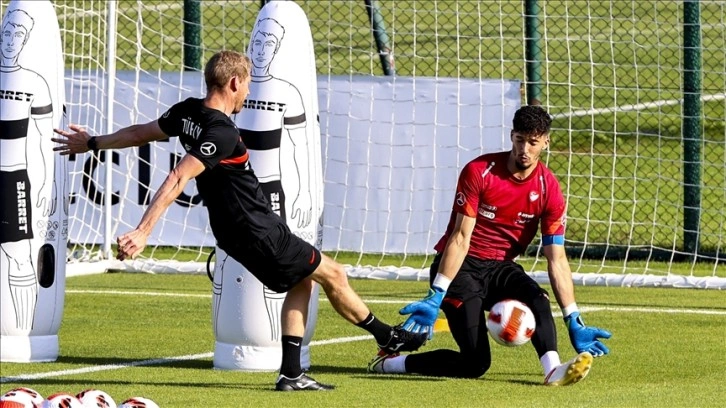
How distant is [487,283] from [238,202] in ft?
5.70

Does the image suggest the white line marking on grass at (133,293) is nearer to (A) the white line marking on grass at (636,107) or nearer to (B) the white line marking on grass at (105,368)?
(B) the white line marking on grass at (105,368)

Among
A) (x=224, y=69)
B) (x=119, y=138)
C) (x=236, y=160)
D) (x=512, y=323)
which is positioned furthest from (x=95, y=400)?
(x=512, y=323)

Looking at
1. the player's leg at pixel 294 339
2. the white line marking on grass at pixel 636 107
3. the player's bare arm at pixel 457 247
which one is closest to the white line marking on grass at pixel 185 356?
the player's leg at pixel 294 339

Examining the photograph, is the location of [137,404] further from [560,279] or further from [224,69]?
[560,279]

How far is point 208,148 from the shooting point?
7336 millimetres

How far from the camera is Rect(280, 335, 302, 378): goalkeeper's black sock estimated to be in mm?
7840

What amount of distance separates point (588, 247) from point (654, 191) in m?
3.38

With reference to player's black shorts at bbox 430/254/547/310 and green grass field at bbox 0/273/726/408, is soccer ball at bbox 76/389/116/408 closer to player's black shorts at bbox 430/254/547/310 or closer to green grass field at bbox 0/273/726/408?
green grass field at bbox 0/273/726/408

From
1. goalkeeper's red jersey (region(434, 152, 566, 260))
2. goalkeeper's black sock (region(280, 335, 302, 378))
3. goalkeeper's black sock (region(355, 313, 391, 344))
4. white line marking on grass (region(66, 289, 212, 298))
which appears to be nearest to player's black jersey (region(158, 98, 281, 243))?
goalkeeper's black sock (region(280, 335, 302, 378))

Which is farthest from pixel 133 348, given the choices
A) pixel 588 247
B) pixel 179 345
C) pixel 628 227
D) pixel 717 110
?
pixel 717 110

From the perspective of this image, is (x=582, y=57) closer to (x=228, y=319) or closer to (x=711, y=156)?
(x=711, y=156)

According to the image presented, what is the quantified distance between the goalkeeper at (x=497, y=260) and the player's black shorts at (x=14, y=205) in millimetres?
2416

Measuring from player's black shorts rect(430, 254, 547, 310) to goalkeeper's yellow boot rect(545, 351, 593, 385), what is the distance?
0.64m

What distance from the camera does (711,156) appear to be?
63.7 ft
